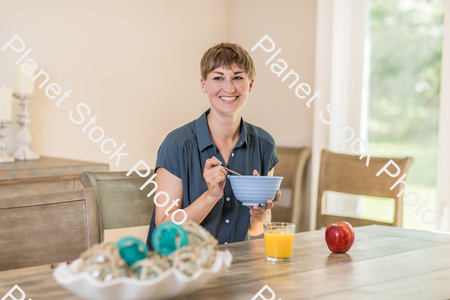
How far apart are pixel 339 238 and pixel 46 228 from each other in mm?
734

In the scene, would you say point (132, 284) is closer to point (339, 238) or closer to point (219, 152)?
point (339, 238)

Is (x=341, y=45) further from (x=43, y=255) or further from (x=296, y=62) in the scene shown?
(x=43, y=255)

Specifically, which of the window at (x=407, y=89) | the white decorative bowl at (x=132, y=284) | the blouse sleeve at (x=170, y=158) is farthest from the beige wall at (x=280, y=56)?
the white decorative bowl at (x=132, y=284)

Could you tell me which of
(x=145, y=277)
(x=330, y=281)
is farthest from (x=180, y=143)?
(x=145, y=277)

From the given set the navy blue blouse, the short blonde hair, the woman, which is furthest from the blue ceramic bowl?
the short blonde hair

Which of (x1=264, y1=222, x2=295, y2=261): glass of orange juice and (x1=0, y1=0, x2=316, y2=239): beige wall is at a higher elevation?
(x1=0, y1=0, x2=316, y2=239): beige wall

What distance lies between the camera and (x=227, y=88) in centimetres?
172

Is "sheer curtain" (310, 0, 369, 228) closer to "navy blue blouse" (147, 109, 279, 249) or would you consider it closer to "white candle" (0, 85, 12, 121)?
"navy blue blouse" (147, 109, 279, 249)

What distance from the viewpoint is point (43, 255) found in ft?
3.95

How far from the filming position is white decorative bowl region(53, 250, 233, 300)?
2.28 ft

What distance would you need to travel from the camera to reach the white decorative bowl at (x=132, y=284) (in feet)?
2.28

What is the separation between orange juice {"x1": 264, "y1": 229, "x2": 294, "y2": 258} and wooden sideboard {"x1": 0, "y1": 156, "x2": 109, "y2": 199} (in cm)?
116

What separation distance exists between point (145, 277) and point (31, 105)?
206 cm

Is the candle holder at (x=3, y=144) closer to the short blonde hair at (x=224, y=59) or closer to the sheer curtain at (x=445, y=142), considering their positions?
the short blonde hair at (x=224, y=59)
